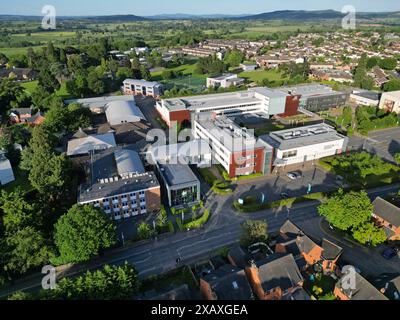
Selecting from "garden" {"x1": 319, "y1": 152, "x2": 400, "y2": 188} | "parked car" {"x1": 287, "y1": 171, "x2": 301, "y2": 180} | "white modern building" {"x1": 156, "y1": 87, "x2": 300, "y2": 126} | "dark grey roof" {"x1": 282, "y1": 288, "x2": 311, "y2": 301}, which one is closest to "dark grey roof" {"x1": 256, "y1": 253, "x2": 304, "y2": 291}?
"dark grey roof" {"x1": 282, "y1": 288, "x2": 311, "y2": 301}

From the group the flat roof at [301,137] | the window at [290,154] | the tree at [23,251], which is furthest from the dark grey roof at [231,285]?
the flat roof at [301,137]

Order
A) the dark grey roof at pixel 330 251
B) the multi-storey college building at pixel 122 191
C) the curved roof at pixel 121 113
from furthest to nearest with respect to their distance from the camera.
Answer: the curved roof at pixel 121 113 < the multi-storey college building at pixel 122 191 < the dark grey roof at pixel 330 251

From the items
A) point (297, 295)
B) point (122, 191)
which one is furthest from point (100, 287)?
point (297, 295)

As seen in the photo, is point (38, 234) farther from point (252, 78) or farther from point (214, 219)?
point (252, 78)

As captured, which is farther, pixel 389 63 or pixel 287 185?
pixel 389 63

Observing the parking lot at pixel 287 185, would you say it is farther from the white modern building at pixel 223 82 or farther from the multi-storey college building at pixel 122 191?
the white modern building at pixel 223 82

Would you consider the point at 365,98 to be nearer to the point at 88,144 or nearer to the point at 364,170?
the point at 364,170
